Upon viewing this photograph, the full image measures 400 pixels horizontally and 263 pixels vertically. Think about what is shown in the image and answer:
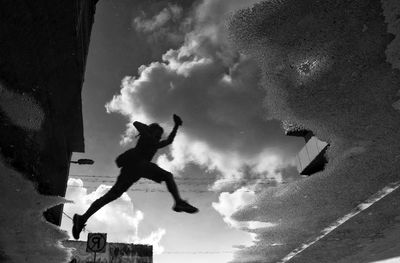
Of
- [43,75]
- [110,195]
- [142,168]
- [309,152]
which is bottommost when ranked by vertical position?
[110,195]

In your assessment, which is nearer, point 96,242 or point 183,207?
point 183,207

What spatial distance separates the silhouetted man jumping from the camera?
3721mm

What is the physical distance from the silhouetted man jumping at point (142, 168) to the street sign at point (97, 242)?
12.0 ft

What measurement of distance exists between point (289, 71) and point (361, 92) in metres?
1.25

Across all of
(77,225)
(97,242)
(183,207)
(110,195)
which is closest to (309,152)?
(97,242)

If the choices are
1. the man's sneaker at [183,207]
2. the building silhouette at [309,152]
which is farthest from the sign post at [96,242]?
the building silhouette at [309,152]

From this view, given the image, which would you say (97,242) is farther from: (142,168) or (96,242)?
(142,168)

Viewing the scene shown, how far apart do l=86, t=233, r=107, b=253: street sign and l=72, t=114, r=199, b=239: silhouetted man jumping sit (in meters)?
3.66

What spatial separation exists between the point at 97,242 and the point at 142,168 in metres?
4.39

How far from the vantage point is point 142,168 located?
12.4 feet

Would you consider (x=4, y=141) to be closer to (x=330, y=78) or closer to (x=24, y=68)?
(x=24, y=68)

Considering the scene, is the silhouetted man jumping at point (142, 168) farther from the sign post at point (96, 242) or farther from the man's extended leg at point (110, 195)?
the sign post at point (96, 242)

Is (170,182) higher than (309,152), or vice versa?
(309,152)

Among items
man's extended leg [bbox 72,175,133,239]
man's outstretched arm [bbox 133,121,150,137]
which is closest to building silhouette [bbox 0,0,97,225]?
man's outstretched arm [bbox 133,121,150,137]
